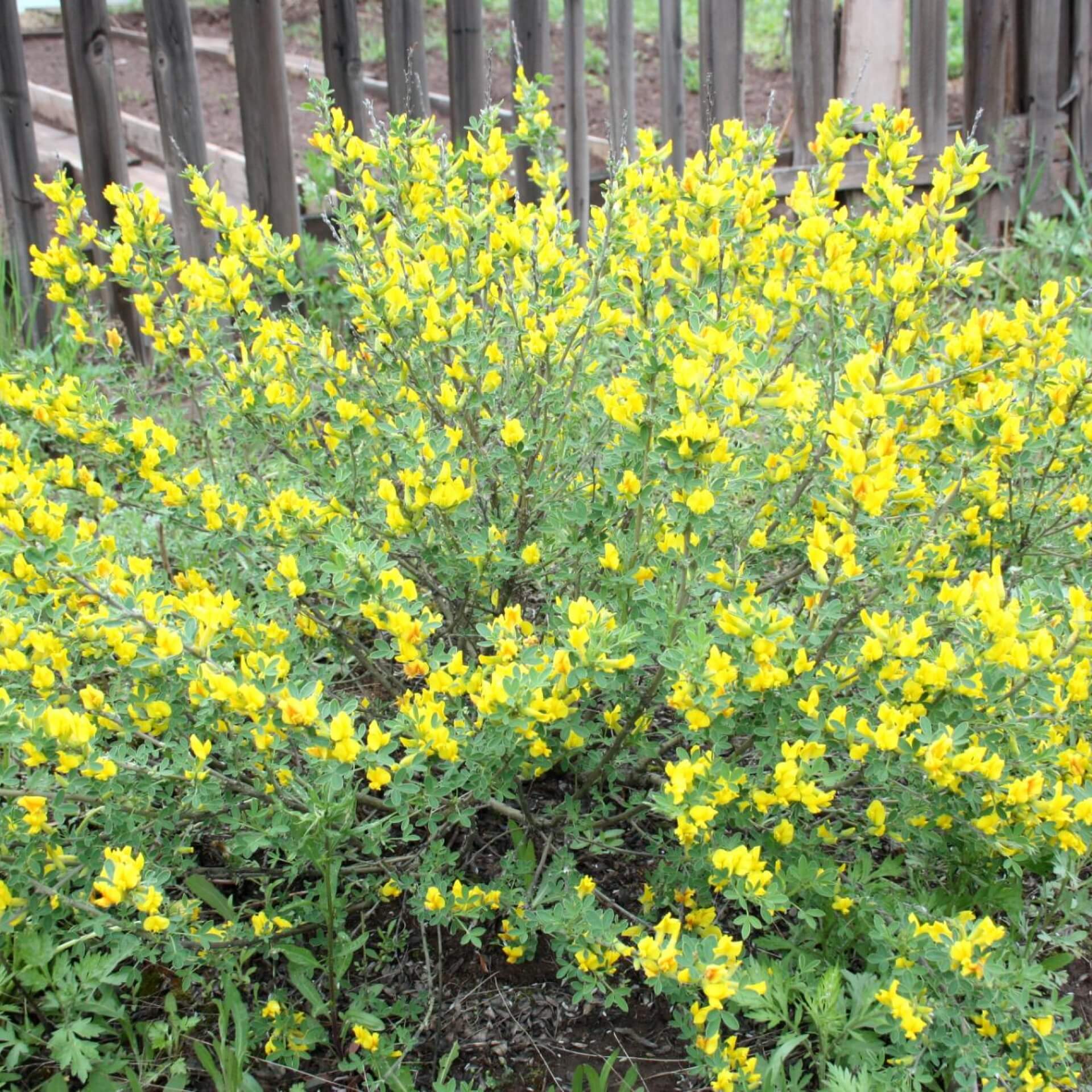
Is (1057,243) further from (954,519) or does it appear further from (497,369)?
(497,369)

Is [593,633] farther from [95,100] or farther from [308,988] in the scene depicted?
[95,100]

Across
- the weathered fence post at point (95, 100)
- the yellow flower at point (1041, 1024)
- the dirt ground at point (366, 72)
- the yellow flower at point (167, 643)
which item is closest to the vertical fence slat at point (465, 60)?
the weathered fence post at point (95, 100)

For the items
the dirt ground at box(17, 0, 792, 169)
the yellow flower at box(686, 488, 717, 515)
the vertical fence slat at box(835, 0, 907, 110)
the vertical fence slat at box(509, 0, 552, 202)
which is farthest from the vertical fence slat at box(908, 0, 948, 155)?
the yellow flower at box(686, 488, 717, 515)

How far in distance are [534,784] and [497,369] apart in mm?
922

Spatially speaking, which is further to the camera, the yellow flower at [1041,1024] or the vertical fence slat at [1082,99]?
the vertical fence slat at [1082,99]

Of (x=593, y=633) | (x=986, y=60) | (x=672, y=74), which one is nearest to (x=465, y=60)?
(x=672, y=74)

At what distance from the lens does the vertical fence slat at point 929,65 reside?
4.87 m

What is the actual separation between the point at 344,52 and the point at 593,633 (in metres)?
3.13

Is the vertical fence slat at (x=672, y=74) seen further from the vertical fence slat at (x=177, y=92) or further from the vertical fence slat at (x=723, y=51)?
the vertical fence slat at (x=177, y=92)

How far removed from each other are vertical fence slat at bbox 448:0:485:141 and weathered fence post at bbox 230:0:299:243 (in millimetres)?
598

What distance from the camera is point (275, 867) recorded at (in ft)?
7.89

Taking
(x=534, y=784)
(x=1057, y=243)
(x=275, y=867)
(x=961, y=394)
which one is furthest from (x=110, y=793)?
(x=1057, y=243)

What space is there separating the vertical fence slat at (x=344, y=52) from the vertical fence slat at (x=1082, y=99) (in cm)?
332

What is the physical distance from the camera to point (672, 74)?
4676mm
